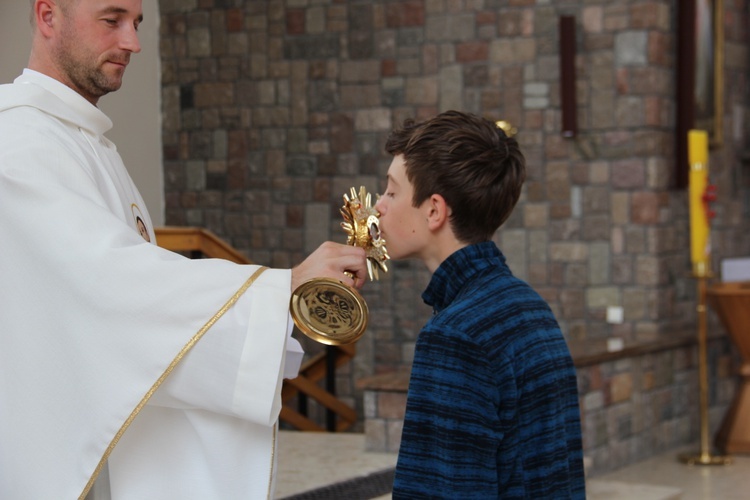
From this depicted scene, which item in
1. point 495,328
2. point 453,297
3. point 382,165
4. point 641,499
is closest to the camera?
point 495,328

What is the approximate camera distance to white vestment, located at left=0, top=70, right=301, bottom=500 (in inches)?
77.5

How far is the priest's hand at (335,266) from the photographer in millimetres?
1966

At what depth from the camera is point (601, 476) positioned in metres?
5.66

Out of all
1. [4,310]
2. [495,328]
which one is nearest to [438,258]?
[495,328]

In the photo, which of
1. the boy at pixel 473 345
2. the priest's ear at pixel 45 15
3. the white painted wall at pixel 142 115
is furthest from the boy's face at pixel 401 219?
the white painted wall at pixel 142 115

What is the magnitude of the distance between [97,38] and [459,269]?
795 millimetres

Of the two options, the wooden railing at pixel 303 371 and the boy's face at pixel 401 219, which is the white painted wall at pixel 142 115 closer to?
the wooden railing at pixel 303 371

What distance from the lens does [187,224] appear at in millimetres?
8008

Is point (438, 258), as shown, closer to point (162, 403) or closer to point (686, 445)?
point (162, 403)

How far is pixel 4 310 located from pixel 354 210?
24.3 inches

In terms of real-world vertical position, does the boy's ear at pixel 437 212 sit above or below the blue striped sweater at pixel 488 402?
above

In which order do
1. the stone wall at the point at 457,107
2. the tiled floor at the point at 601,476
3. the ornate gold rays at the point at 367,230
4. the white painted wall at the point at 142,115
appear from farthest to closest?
1. the stone wall at the point at 457,107
2. the white painted wall at the point at 142,115
3. the tiled floor at the point at 601,476
4. the ornate gold rays at the point at 367,230

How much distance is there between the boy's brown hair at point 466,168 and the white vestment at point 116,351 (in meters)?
0.29

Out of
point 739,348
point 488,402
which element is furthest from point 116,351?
point 739,348
